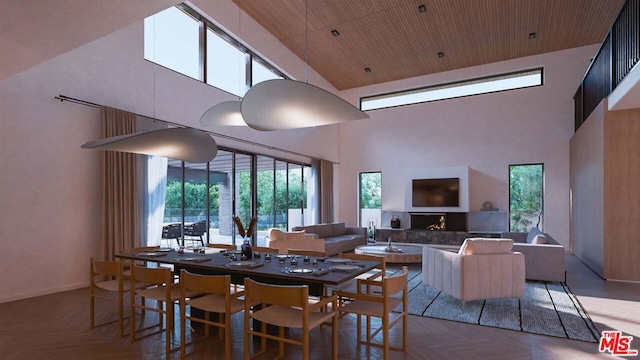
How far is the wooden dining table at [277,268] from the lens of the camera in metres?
2.84

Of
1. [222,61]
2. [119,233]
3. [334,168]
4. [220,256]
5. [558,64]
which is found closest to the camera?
[220,256]

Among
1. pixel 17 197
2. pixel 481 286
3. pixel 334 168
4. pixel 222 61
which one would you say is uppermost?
pixel 222 61

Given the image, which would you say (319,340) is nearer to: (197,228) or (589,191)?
(197,228)

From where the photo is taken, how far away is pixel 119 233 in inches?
219

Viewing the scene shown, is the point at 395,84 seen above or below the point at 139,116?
above

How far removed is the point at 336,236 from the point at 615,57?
6413 mm

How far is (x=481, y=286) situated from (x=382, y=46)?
22.0ft

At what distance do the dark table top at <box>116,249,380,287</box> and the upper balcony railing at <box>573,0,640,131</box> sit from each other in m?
4.79

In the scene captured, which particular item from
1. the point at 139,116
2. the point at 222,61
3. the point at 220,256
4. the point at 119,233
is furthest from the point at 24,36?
the point at 222,61

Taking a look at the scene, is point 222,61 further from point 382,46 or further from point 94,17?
point 94,17

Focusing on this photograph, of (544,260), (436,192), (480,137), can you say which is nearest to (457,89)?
(480,137)

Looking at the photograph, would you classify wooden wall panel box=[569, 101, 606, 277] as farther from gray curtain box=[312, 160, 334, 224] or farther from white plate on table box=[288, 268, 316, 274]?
gray curtain box=[312, 160, 334, 224]

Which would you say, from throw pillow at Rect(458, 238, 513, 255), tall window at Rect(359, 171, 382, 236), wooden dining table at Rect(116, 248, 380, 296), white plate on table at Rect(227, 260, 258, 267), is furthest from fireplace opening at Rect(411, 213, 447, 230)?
white plate on table at Rect(227, 260, 258, 267)

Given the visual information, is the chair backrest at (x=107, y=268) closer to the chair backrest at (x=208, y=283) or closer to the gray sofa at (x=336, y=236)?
the chair backrest at (x=208, y=283)
